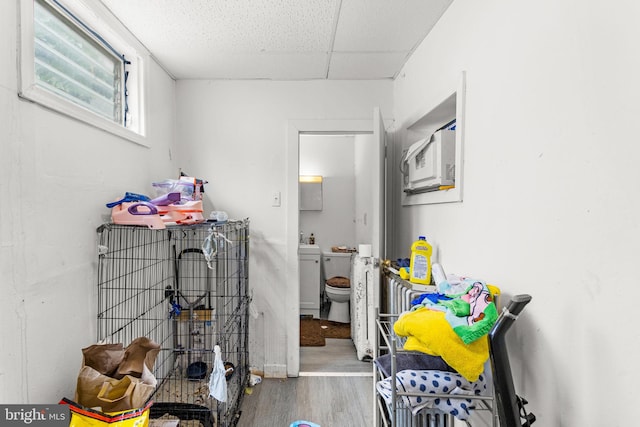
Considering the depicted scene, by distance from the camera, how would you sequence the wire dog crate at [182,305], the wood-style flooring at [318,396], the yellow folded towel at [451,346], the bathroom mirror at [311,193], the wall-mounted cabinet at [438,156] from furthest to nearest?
the bathroom mirror at [311,193] < the wood-style flooring at [318,396] < the wire dog crate at [182,305] < the wall-mounted cabinet at [438,156] < the yellow folded towel at [451,346]

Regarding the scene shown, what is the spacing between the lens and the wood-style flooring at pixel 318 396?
1.85m

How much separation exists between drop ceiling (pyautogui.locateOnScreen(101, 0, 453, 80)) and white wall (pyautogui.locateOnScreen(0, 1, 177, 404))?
2.19ft

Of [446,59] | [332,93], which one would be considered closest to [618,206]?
[446,59]

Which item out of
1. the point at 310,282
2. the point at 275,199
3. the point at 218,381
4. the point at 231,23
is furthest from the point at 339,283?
the point at 231,23

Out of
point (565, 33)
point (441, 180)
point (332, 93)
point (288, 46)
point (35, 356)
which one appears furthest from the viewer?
point (332, 93)

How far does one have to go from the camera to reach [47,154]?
1180mm

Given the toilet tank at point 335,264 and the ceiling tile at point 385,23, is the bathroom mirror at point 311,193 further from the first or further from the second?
the ceiling tile at point 385,23

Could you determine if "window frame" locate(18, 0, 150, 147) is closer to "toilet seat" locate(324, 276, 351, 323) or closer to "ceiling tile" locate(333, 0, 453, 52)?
"ceiling tile" locate(333, 0, 453, 52)

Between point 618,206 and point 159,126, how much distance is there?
2.35 meters

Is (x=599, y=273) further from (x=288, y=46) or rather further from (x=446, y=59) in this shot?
(x=288, y=46)

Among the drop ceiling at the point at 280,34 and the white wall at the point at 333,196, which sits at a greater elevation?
the drop ceiling at the point at 280,34

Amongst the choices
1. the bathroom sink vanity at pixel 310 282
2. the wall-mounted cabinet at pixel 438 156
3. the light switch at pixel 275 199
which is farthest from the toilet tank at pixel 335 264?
the wall-mounted cabinet at pixel 438 156

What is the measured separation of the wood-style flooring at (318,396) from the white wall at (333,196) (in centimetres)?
166

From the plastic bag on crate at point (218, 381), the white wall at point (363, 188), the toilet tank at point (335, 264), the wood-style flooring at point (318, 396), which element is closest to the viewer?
the plastic bag on crate at point (218, 381)
